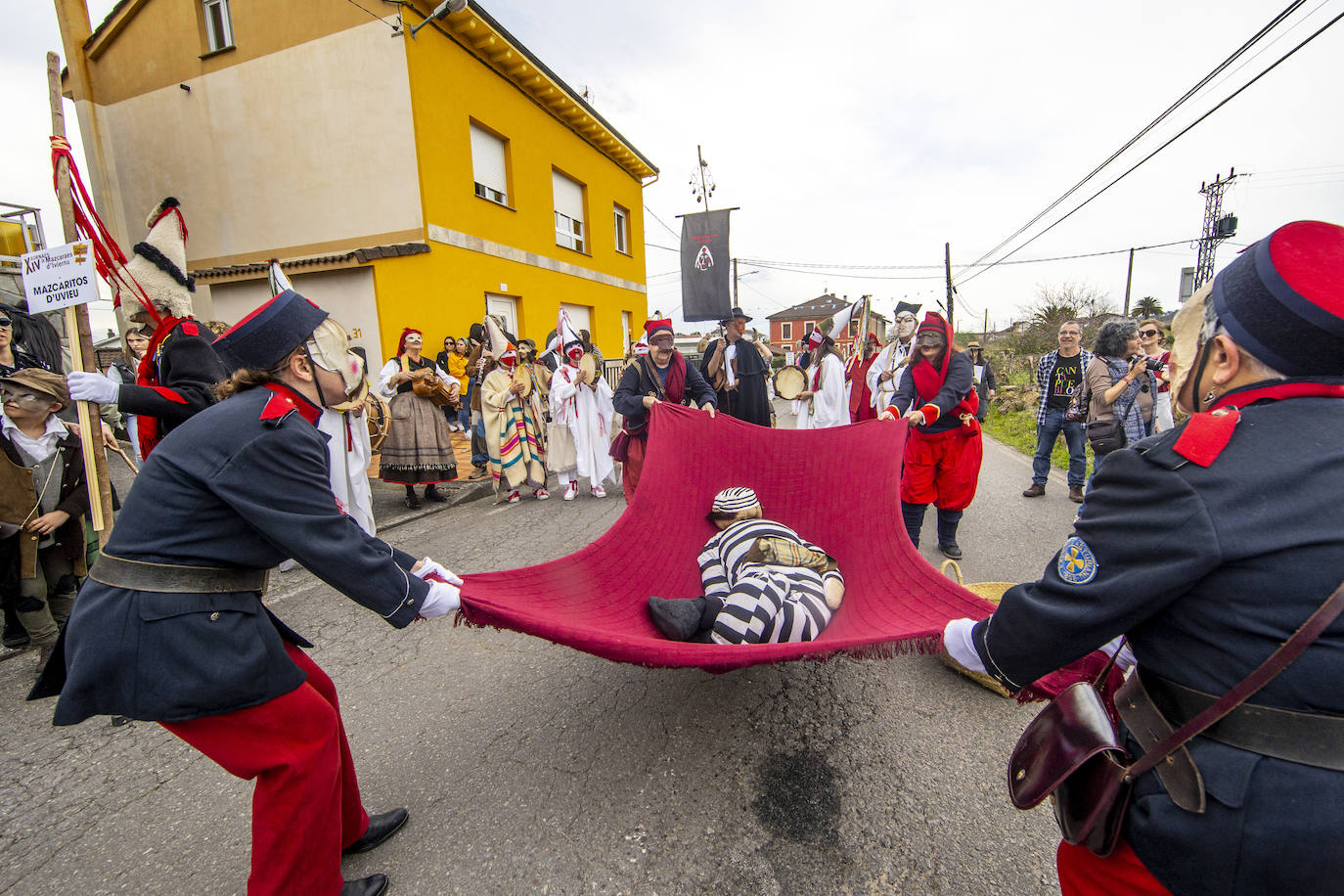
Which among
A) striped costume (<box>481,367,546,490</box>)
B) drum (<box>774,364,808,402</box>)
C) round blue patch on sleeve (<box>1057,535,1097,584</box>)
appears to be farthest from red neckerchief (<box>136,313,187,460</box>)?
drum (<box>774,364,808,402</box>)

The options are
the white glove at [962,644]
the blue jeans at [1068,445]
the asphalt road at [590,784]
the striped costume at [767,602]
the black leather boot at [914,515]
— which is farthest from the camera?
the blue jeans at [1068,445]

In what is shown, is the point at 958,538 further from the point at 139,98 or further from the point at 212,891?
the point at 139,98

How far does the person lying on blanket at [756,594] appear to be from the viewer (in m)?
2.15

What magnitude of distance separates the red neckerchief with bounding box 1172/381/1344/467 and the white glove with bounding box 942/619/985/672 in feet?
1.87

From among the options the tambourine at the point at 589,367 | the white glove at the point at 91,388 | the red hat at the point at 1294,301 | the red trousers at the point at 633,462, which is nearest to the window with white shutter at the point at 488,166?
the tambourine at the point at 589,367

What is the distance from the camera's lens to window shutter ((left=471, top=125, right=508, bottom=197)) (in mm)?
9888

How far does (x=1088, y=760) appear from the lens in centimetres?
97

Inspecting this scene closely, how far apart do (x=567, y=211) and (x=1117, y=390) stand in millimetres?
11152

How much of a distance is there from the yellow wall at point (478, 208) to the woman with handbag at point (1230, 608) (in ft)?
30.2

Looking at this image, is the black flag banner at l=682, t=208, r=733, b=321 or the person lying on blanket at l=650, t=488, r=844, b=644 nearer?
the person lying on blanket at l=650, t=488, r=844, b=644

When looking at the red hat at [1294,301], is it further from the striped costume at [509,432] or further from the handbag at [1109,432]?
the striped costume at [509,432]

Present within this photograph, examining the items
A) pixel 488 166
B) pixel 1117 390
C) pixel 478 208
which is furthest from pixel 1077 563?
Answer: pixel 488 166

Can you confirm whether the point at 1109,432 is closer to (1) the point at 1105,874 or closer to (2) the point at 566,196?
(1) the point at 1105,874

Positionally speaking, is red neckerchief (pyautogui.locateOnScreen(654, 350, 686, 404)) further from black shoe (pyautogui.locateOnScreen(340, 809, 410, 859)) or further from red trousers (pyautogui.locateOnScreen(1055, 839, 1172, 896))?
red trousers (pyautogui.locateOnScreen(1055, 839, 1172, 896))
